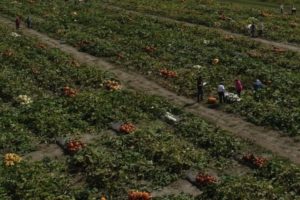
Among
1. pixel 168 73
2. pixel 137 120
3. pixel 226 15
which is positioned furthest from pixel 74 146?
pixel 226 15

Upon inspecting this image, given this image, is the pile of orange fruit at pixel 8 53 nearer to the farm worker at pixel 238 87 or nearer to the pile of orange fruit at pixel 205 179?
the farm worker at pixel 238 87

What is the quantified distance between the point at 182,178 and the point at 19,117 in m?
13.1

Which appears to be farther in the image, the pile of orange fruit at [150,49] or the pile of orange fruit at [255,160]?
the pile of orange fruit at [150,49]

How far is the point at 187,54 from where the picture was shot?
49969 millimetres

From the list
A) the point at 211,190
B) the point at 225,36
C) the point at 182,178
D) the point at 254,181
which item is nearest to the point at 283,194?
the point at 254,181

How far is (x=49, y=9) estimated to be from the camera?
71062 mm

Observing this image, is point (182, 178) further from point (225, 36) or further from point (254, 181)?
Result: point (225, 36)

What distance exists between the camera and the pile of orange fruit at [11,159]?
92.3ft

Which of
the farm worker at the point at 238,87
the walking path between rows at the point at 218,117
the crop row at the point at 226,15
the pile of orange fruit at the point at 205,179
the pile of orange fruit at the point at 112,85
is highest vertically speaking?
the crop row at the point at 226,15

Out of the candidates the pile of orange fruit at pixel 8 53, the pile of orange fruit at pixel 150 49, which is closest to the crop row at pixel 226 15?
the pile of orange fruit at pixel 150 49

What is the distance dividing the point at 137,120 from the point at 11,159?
31.1ft

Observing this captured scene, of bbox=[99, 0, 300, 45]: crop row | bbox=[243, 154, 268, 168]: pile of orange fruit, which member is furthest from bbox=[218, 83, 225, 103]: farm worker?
bbox=[99, 0, 300, 45]: crop row

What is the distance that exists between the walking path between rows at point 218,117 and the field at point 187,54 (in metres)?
0.88

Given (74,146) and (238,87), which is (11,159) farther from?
(238,87)
